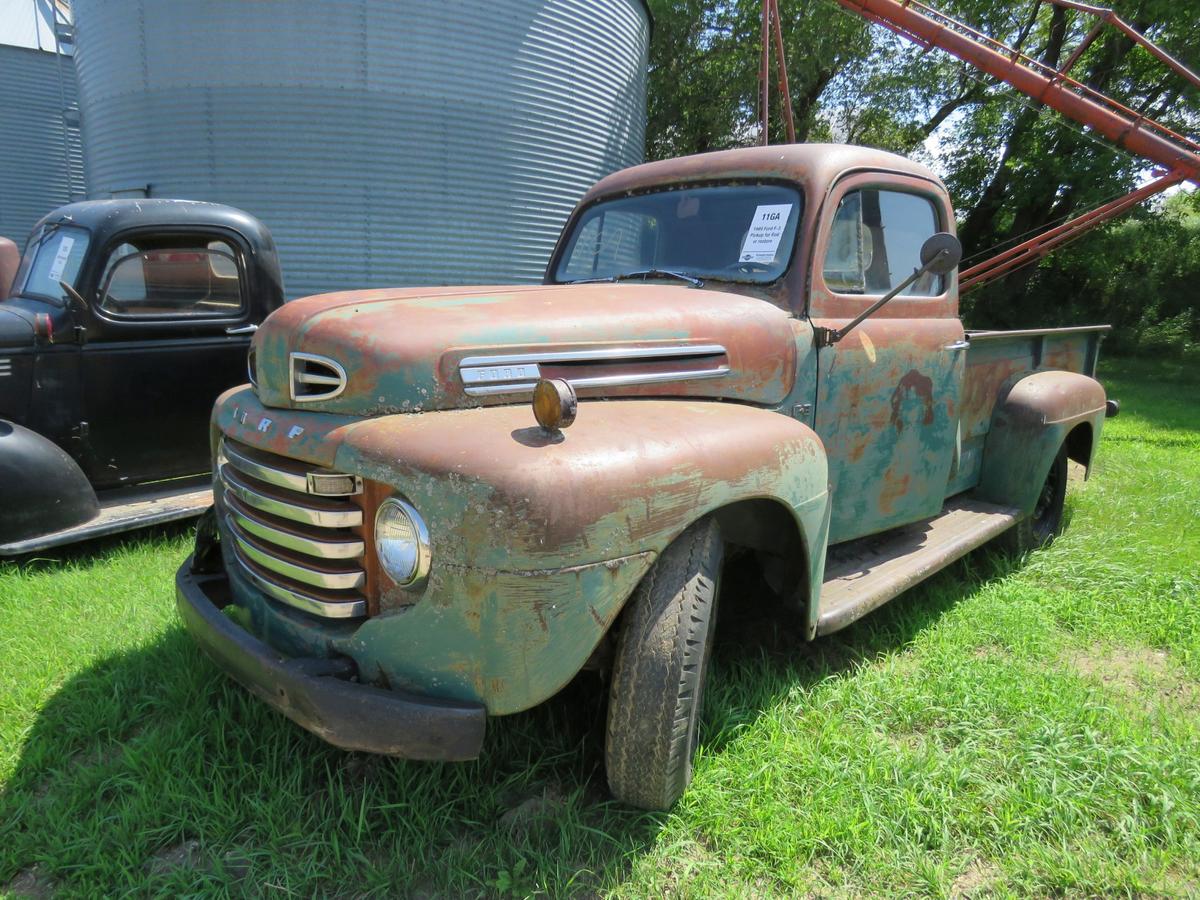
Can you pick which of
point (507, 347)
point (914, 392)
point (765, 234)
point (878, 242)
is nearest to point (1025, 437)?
point (914, 392)

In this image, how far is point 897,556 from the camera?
319 centimetres

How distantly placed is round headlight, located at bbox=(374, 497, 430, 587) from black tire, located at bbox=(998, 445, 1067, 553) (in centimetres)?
342

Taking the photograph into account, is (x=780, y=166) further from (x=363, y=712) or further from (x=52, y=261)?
(x=52, y=261)

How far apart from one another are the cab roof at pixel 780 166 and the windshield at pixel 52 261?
3.07m

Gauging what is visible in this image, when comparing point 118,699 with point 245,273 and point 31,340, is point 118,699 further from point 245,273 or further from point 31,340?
point 245,273

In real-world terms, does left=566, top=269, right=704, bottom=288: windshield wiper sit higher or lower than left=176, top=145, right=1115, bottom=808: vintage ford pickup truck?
higher

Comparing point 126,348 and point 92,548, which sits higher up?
point 126,348

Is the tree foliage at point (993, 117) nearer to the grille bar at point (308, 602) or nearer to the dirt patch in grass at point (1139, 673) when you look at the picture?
the dirt patch in grass at point (1139, 673)

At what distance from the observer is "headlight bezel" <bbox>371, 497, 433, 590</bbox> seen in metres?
1.78

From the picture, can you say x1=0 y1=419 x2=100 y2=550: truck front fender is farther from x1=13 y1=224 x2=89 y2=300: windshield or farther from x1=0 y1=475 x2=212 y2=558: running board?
x1=13 y1=224 x2=89 y2=300: windshield

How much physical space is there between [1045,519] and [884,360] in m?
2.23

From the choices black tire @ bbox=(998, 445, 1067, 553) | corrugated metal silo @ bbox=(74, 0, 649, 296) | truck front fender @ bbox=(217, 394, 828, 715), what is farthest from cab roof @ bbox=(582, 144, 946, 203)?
corrugated metal silo @ bbox=(74, 0, 649, 296)

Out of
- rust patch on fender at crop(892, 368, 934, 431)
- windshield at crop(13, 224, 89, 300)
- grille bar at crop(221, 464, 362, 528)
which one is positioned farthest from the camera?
windshield at crop(13, 224, 89, 300)

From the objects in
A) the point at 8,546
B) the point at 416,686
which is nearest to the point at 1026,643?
the point at 416,686
